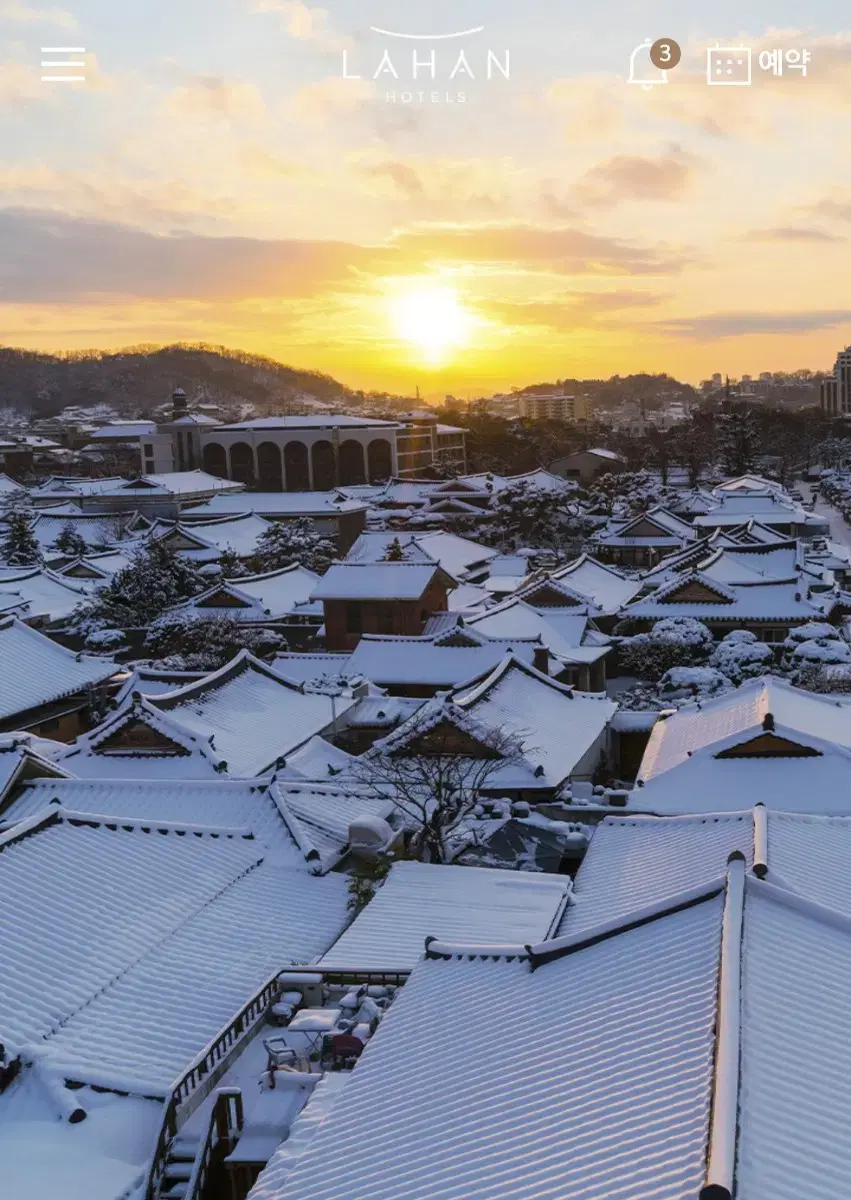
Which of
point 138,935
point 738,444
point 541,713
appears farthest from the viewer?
point 738,444

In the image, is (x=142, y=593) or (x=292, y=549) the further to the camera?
(x=292, y=549)

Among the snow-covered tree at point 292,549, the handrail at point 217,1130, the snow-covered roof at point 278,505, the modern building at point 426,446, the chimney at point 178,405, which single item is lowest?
the handrail at point 217,1130

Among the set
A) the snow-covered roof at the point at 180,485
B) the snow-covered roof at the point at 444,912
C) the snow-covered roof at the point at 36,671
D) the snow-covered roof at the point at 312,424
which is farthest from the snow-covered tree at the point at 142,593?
the snow-covered roof at the point at 312,424

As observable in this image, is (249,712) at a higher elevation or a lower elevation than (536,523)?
lower

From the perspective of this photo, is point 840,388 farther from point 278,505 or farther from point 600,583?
point 600,583

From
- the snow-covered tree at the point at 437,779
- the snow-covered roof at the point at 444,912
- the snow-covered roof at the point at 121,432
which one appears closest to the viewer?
the snow-covered roof at the point at 444,912

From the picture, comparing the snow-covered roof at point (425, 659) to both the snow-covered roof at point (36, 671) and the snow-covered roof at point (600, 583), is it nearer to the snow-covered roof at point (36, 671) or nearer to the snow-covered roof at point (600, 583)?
the snow-covered roof at point (36, 671)

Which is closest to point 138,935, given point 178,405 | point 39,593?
point 39,593

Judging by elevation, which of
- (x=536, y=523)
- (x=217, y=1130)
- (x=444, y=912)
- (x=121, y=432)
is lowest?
(x=217, y=1130)
